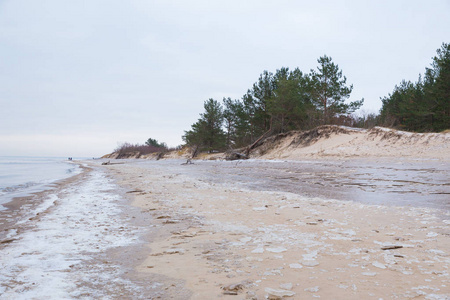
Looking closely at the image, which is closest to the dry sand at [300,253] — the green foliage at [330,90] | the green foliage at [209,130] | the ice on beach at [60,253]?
the ice on beach at [60,253]

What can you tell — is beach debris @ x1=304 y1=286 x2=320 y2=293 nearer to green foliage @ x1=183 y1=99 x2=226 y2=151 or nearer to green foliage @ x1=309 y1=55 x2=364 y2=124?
green foliage @ x1=309 y1=55 x2=364 y2=124

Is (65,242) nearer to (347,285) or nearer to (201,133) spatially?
(347,285)

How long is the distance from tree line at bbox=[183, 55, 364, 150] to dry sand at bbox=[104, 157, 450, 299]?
2560 centimetres

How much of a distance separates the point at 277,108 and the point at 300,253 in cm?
2841

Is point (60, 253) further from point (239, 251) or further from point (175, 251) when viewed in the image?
point (239, 251)

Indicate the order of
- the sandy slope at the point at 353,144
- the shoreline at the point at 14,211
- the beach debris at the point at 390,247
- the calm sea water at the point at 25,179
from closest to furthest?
the beach debris at the point at 390,247 < the shoreline at the point at 14,211 < the calm sea water at the point at 25,179 < the sandy slope at the point at 353,144

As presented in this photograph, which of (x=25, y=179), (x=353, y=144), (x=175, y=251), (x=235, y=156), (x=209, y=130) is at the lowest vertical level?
(x=25, y=179)

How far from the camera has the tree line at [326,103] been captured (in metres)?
24.9

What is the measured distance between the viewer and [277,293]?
Result: 6.06 ft

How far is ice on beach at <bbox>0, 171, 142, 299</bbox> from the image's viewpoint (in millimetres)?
2029

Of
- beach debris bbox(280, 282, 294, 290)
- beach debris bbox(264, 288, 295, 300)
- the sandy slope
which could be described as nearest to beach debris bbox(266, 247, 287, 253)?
beach debris bbox(280, 282, 294, 290)

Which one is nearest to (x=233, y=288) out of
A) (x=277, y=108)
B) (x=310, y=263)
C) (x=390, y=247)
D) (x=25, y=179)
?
(x=310, y=263)

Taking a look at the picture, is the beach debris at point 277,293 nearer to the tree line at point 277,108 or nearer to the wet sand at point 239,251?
the wet sand at point 239,251

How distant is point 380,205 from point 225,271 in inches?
162
